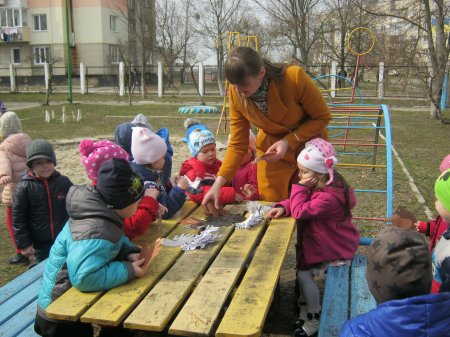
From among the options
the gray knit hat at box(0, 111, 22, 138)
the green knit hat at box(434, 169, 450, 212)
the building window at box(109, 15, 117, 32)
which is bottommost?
the green knit hat at box(434, 169, 450, 212)

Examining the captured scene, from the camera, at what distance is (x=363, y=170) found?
25.5 feet

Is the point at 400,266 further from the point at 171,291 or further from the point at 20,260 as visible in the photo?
the point at 20,260

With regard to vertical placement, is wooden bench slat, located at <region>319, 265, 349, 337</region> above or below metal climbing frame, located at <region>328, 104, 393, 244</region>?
below

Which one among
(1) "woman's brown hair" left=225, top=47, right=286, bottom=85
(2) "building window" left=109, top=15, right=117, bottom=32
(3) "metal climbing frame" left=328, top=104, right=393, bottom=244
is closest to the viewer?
(1) "woman's brown hair" left=225, top=47, right=286, bottom=85

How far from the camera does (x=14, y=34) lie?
123 ft

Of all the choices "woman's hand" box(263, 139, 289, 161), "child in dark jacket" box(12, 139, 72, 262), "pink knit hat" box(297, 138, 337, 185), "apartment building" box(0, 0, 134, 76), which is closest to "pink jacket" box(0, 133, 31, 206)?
"child in dark jacket" box(12, 139, 72, 262)

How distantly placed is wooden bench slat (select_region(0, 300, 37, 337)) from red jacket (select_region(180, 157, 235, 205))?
4.06 feet

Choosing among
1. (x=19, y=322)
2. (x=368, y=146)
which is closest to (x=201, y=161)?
(x=19, y=322)

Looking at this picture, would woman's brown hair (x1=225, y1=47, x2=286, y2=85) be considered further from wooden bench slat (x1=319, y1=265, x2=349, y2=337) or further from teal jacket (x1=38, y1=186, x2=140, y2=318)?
wooden bench slat (x1=319, y1=265, x2=349, y2=337)

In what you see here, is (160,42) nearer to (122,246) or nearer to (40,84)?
(40,84)

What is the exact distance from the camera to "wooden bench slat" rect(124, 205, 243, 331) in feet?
5.57

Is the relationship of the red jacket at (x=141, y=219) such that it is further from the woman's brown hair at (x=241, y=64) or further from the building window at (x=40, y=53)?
the building window at (x=40, y=53)

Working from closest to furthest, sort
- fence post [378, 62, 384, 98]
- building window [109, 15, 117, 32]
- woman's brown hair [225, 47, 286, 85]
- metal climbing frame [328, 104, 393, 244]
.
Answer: woman's brown hair [225, 47, 286, 85], metal climbing frame [328, 104, 393, 244], fence post [378, 62, 384, 98], building window [109, 15, 117, 32]

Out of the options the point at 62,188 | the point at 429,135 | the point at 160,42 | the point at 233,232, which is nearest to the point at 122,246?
the point at 233,232
